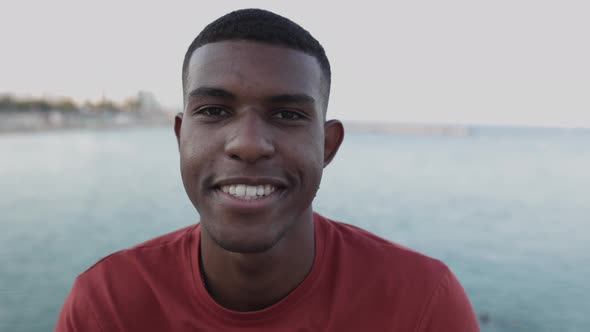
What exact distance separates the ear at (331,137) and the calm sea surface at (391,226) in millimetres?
Answer: 10954

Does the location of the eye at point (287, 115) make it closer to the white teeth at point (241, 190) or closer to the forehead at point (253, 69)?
the forehead at point (253, 69)

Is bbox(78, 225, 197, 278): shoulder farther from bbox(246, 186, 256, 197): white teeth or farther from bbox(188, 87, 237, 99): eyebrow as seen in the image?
bbox(188, 87, 237, 99): eyebrow

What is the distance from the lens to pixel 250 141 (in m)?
1.81

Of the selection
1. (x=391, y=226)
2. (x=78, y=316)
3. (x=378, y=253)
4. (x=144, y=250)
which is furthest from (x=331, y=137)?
(x=391, y=226)

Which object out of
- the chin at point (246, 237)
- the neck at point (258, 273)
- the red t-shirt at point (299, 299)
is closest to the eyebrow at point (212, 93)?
the chin at point (246, 237)

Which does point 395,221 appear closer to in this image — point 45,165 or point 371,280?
point 371,280

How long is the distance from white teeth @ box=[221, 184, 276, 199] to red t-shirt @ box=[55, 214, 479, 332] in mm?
525

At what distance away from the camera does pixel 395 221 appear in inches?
923

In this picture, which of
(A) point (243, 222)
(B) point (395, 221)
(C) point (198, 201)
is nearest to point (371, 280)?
(A) point (243, 222)

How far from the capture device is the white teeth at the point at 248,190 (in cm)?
187

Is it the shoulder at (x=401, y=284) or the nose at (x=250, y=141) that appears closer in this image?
the nose at (x=250, y=141)

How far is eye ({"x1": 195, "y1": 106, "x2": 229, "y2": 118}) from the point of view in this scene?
1956 millimetres

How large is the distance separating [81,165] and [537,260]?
1479 inches

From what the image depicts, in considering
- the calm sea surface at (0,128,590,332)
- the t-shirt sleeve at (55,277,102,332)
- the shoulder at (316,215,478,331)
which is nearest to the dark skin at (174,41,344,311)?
the shoulder at (316,215,478,331)
